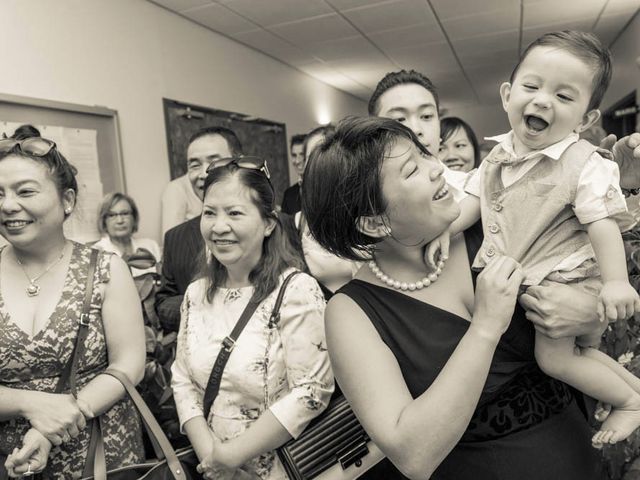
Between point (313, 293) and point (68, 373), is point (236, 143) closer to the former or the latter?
point (313, 293)

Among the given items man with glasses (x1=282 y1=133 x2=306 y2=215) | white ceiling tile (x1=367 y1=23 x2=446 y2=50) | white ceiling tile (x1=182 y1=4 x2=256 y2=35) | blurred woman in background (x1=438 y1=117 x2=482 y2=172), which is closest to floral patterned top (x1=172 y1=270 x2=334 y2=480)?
blurred woman in background (x1=438 y1=117 x2=482 y2=172)

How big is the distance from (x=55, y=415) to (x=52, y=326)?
0.25m

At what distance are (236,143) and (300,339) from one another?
51.9 inches

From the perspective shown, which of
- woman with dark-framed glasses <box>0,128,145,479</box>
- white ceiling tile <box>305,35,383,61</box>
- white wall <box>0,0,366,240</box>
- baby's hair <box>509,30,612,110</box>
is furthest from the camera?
white ceiling tile <box>305,35,383,61</box>

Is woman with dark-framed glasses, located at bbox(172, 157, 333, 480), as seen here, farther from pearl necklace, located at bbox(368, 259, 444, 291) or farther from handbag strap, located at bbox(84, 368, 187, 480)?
pearl necklace, located at bbox(368, 259, 444, 291)

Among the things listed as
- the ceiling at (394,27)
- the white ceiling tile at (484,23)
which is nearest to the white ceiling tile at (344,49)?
the ceiling at (394,27)

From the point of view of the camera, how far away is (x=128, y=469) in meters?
1.40

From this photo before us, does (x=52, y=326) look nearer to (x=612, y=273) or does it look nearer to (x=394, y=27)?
(x=612, y=273)

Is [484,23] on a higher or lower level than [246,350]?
higher

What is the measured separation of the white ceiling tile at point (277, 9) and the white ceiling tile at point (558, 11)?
2358 millimetres

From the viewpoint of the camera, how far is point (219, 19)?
17.3 feet

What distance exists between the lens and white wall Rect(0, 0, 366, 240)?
3.50 metres

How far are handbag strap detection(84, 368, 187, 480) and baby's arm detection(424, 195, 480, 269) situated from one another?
885 millimetres

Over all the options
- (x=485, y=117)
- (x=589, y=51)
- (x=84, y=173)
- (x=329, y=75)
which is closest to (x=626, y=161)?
(x=589, y=51)
